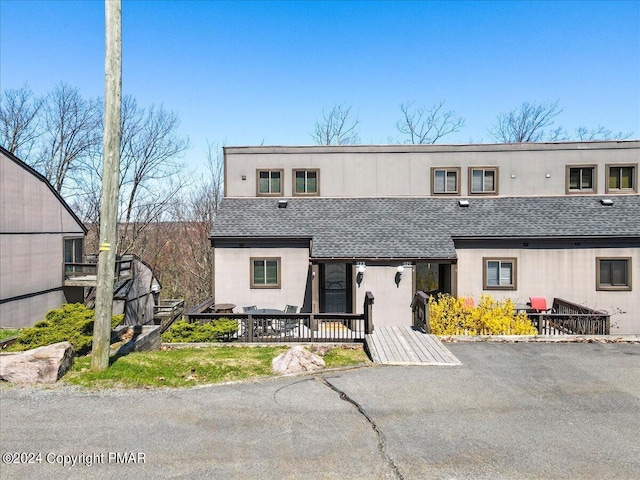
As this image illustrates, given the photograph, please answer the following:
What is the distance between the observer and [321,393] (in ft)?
24.1

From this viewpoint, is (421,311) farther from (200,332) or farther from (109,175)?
(109,175)

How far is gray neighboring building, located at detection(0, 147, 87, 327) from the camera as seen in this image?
15234 mm

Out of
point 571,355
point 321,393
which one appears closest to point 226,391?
point 321,393

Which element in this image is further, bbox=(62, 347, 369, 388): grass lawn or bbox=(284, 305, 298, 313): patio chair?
bbox=(284, 305, 298, 313): patio chair

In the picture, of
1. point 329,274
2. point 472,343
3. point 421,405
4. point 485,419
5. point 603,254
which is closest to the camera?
point 485,419

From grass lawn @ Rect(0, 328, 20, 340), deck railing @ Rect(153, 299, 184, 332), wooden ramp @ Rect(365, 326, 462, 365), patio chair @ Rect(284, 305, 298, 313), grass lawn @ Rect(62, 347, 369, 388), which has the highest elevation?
patio chair @ Rect(284, 305, 298, 313)

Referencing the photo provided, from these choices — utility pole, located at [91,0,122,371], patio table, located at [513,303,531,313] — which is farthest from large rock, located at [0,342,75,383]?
patio table, located at [513,303,531,313]

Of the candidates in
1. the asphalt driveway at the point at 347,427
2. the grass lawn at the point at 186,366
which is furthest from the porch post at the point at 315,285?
the asphalt driveway at the point at 347,427

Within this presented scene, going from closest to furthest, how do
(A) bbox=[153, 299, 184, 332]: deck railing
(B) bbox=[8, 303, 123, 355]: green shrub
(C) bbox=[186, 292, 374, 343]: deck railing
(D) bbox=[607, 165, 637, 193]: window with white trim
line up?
(B) bbox=[8, 303, 123, 355]: green shrub, (C) bbox=[186, 292, 374, 343]: deck railing, (D) bbox=[607, 165, 637, 193]: window with white trim, (A) bbox=[153, 299, 184, 332]: deck railing

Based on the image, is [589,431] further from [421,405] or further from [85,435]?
[85,435]

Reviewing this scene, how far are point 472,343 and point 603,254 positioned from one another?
8.08 m

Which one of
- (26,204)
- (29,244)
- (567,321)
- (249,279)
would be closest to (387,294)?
(249,279)

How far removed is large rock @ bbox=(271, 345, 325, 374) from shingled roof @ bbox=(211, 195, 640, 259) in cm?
581

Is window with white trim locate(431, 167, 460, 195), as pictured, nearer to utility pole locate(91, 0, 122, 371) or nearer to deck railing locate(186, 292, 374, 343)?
deck railing locate(186, 292, 374, 343)
